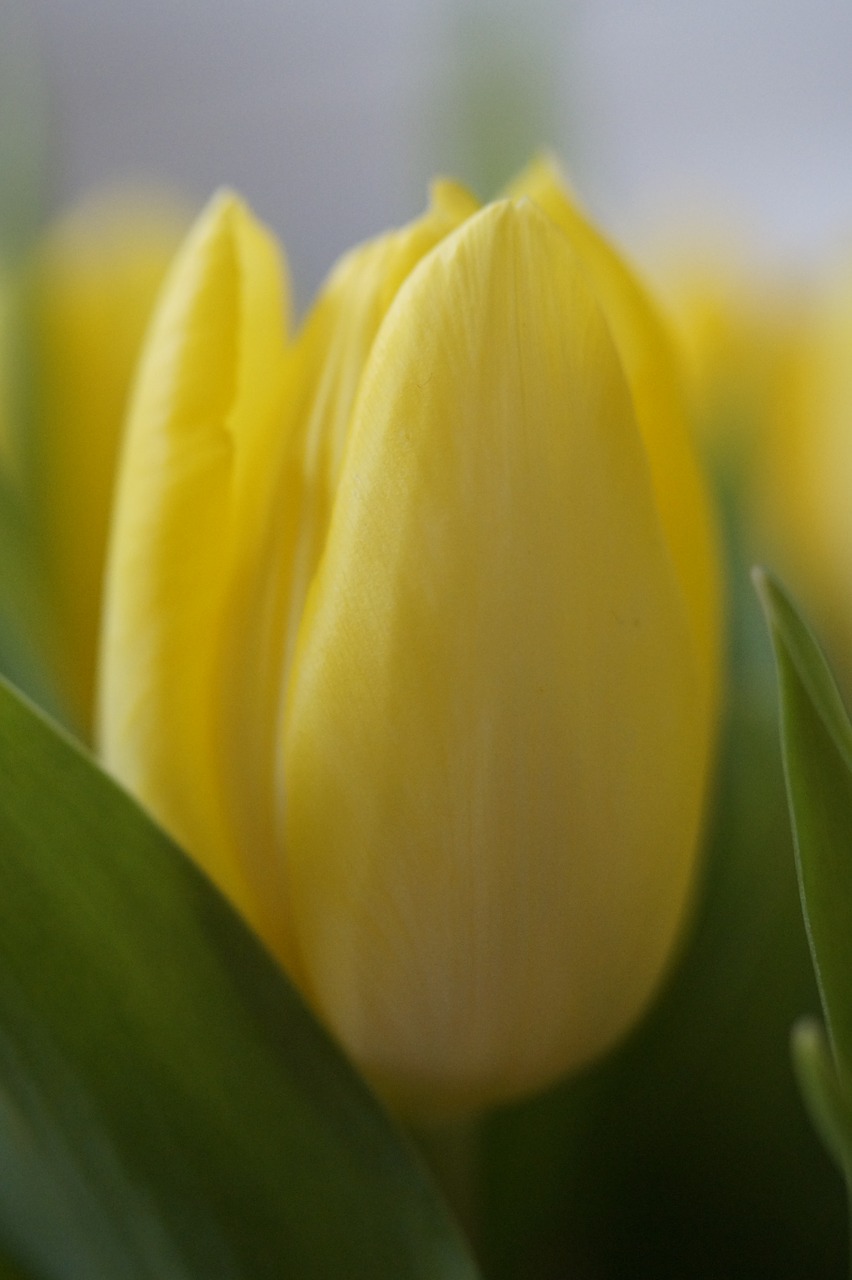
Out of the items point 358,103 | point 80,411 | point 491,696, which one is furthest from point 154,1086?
point 358,103

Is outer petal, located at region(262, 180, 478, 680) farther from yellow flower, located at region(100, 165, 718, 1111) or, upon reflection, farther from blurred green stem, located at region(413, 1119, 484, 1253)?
blurred green stem, located at region(413, 1119, 484, 1253)

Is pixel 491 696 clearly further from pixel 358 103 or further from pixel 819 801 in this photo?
pixel 358 103

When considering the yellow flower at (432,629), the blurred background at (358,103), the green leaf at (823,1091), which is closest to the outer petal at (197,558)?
the yellow flower at (432,629)

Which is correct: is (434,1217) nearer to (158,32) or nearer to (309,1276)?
(309,1276)

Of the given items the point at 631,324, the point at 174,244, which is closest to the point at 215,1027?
the point at 631,324

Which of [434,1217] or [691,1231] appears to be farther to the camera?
[691,1231]

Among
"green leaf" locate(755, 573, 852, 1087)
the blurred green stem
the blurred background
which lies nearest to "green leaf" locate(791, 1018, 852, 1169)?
"green leaf" locate(755, 573, 852, 1087)

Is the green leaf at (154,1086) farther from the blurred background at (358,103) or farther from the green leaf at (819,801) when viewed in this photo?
the blurred background at (358,103)
